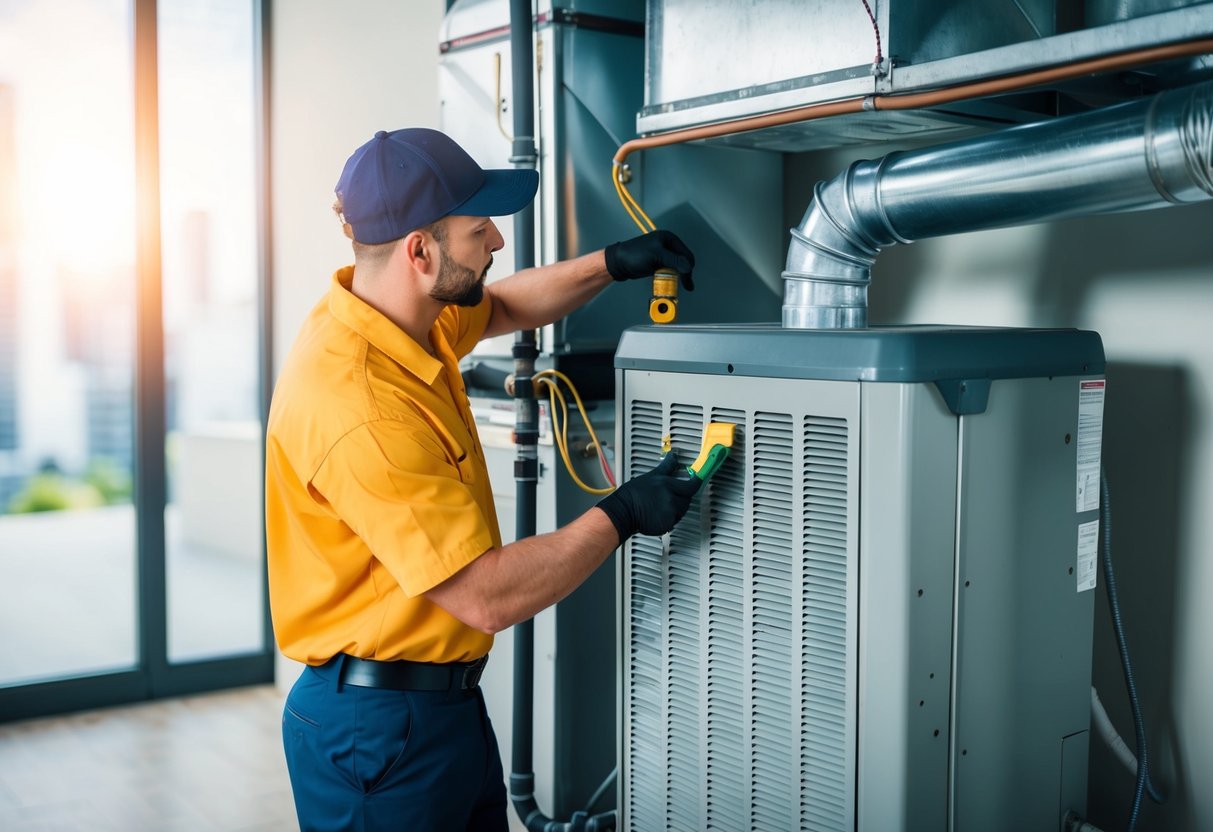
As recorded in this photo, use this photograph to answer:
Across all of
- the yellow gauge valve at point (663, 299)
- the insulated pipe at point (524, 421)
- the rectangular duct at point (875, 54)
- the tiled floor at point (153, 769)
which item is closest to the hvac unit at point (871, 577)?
the yellow gauge valve at point (663, 299)

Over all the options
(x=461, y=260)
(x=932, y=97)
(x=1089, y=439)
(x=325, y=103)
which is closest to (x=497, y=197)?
(x=461, y=260)

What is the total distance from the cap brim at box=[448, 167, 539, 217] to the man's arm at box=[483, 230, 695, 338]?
239mm

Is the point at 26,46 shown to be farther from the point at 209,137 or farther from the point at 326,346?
the point at 326,346

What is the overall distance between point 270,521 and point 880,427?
0.89 meters

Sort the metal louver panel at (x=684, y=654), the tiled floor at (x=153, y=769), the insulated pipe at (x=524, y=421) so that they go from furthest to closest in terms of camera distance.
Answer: the tiled floor at (x=153, y=769) → the insulated pipe at (x=524, y=421) → the metal louver panel at (x=684, y=654)

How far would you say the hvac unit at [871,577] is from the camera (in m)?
1.46

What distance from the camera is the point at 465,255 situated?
1.70m

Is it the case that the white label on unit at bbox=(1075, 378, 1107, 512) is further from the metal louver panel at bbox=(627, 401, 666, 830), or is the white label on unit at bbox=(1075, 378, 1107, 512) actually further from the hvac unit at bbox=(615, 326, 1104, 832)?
the metal louver panel at bbox=(627, 401, 666, 830)

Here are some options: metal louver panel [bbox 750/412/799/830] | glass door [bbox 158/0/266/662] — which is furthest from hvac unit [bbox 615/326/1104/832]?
glass door [bbox 158/0/266/662]

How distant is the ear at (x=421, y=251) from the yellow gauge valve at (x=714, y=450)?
1.55 ft

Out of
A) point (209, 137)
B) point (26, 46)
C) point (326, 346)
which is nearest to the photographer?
point (326, 346)

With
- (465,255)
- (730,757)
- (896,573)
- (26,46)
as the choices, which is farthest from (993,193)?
(26,46)

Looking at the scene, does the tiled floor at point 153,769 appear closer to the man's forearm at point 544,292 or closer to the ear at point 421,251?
the man's forearm at point 544,292

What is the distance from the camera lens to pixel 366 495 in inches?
58.8
